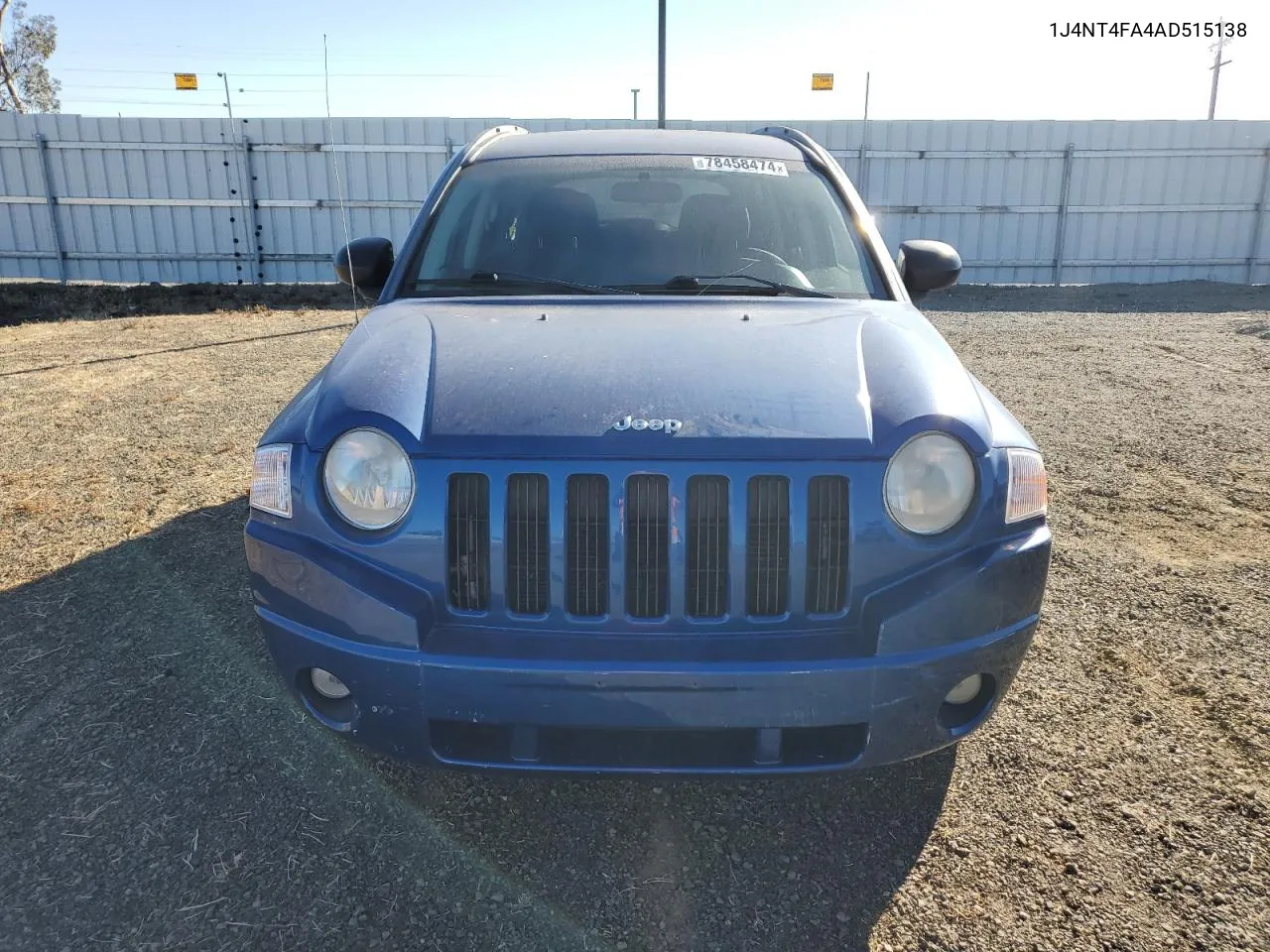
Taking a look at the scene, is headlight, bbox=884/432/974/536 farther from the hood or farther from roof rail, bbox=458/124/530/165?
roof rail, bbox=458/124/530/165

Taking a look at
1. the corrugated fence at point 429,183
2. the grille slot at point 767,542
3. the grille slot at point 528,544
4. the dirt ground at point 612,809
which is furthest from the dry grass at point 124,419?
the corrugated fence at point 429,183

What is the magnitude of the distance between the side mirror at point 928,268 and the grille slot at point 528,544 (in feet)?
6.74

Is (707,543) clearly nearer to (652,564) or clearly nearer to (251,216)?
(652,564)

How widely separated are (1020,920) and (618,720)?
102 cm

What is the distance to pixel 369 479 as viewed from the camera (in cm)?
213

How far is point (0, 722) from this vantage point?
9.43ft

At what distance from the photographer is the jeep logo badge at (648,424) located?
2.10 metres

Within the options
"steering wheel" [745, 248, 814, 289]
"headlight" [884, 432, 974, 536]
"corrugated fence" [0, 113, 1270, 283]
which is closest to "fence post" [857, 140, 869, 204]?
"corrugated fence" [0, 113, 1270, 283]

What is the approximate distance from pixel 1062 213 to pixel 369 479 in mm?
17262

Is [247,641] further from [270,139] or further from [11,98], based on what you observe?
[11,98]

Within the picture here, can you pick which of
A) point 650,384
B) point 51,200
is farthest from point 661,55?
point 650,384

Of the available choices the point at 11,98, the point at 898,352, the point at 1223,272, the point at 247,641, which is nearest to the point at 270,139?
the point at 247,641

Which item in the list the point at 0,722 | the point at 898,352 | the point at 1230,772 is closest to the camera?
the point at 898,352

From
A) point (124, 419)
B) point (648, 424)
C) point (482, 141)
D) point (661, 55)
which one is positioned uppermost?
point (661, 55)
